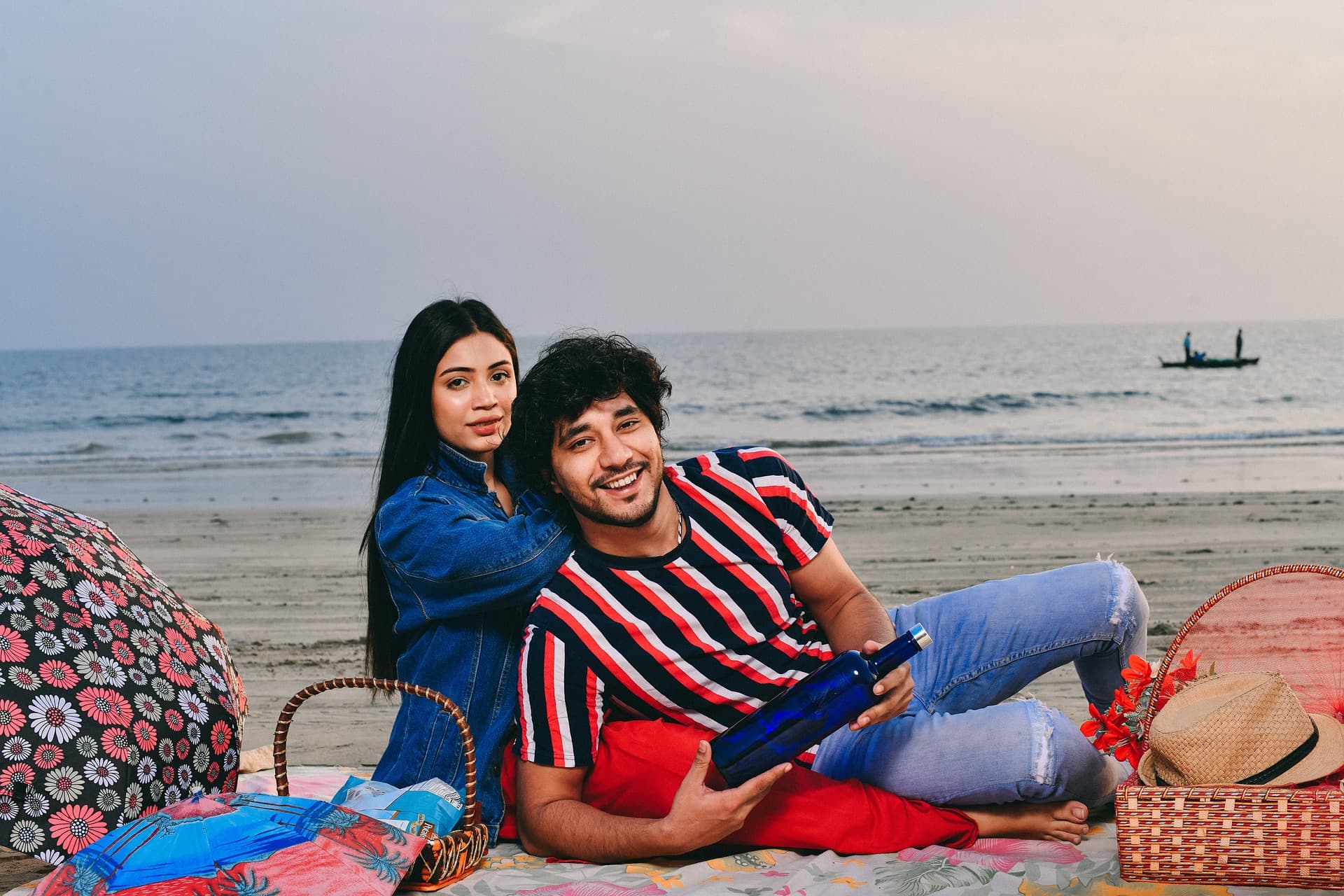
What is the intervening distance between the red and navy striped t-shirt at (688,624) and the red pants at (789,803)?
8 cm

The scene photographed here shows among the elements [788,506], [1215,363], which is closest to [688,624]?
[788,506]

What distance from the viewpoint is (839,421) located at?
2542 centimetres

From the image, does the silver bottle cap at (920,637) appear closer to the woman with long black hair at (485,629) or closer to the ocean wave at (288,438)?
the woman with long black hair at (485,629)

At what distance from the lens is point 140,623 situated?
300cm

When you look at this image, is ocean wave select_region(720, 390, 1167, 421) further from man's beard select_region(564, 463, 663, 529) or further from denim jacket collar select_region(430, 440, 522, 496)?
A: man's beard select_region(564, 463, 663, 529)

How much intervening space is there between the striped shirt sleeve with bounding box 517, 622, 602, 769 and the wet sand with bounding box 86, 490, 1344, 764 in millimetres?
1828

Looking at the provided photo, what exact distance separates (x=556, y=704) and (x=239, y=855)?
2.58 feet

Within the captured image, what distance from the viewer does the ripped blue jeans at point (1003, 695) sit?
2.85 m

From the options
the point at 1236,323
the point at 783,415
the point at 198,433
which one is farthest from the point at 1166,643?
the point at 1236,323

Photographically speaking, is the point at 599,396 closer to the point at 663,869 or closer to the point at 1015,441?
the point at 663,869

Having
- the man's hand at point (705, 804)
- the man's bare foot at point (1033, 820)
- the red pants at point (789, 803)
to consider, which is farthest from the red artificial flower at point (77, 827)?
the man's bare foot at point (1033, 820)

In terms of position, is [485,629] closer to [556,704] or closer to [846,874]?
[556,704]

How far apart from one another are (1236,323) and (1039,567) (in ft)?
360

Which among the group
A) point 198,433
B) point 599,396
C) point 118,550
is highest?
point 599,396
